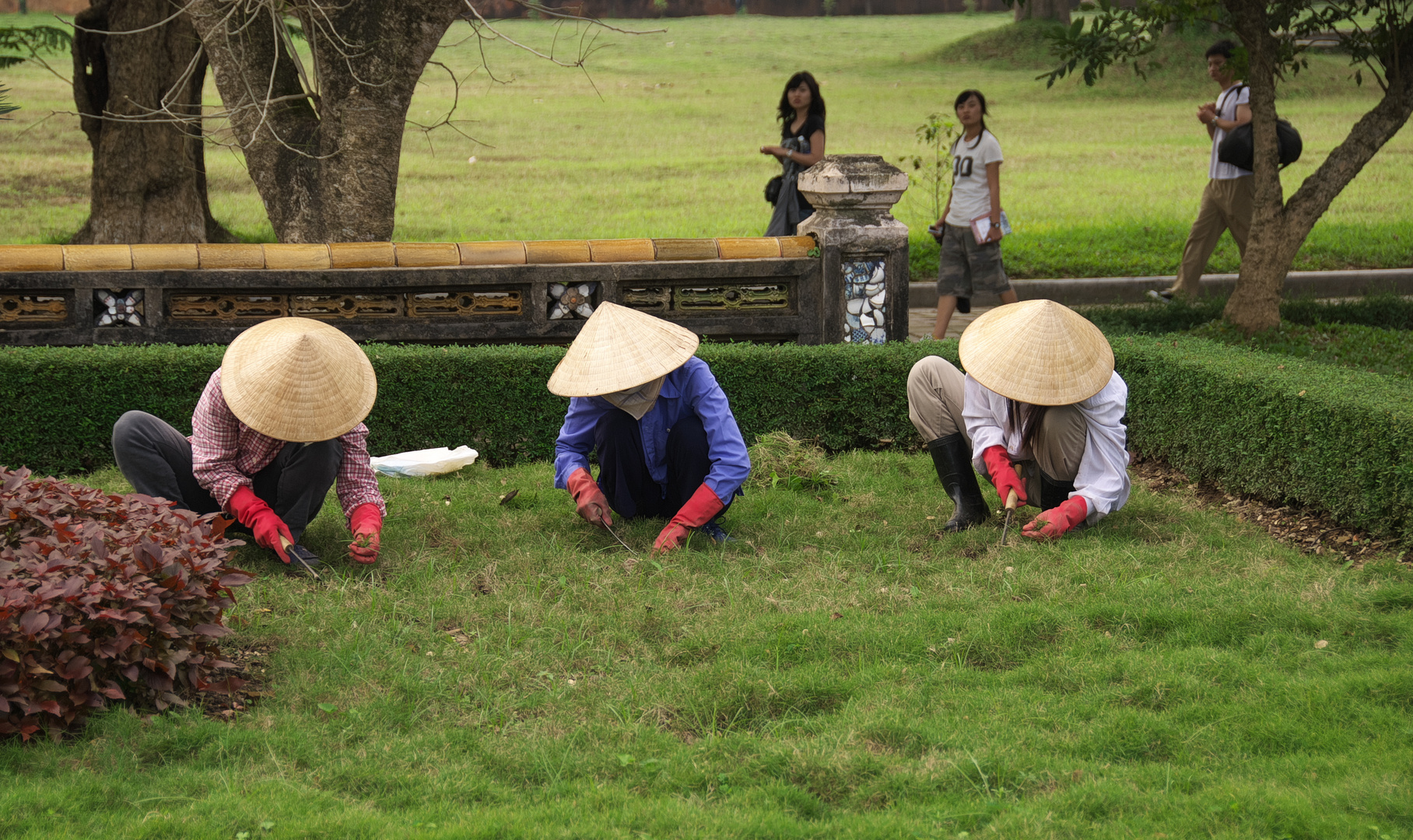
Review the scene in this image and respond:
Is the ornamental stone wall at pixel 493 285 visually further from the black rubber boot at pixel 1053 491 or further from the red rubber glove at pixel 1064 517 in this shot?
the red rubber glove at pixel 1064 517

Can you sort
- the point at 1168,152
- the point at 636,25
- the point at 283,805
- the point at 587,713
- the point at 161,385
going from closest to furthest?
1. the point at 283,805
2. the point at 587,713
3. the point at 161,385
4. the point at 1168,152
5. the point at 636,25

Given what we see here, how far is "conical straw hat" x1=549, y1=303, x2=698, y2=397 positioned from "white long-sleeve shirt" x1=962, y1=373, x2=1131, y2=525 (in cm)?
124

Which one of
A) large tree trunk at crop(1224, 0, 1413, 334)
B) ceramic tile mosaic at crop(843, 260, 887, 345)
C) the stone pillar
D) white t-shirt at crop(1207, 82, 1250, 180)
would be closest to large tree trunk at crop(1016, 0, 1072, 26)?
white t-shirt at crop(1207, 82, 1250, 180)

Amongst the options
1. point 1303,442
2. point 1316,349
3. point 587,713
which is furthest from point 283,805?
point 1316,349

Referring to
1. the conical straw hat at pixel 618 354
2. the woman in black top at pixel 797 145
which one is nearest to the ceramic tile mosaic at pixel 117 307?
the conical straw hat at pixel 618 354

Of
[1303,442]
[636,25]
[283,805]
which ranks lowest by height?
[283,805]

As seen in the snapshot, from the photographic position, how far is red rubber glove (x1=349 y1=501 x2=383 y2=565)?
4535 mm

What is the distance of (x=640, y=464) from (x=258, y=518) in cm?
153

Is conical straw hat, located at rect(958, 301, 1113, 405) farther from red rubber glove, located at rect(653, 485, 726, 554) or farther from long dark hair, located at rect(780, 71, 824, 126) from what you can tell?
Answer: long dark hair, located at rect(780, 71, 824, 126)

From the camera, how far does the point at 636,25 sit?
49.1 m

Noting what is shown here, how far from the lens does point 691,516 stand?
4.71 metres

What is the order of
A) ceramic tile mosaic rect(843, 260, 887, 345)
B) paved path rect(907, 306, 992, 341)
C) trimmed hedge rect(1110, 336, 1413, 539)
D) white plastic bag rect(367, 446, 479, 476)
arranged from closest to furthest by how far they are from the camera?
trimmed hedge rect(1110, 336, 1413, 539)
white plastic bag rect(367, 446, 479, 476)
ceramic tile mosaic rect(843, 260, 887, 345)
paved path rect(907, 306, 992, 341)

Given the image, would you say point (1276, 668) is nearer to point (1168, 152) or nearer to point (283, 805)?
point (283, 805)

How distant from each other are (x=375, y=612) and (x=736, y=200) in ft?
41.7
